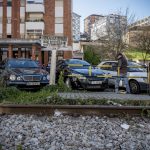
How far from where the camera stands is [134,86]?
Answer: 16172 millimetres

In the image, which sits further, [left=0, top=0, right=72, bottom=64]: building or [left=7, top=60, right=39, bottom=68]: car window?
[left=0, top=0, right=72, bottom=64]: building

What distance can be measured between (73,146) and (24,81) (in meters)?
9.25

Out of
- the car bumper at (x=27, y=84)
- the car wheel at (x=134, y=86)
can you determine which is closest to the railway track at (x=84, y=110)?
the car bumper at (x=27, y=84)

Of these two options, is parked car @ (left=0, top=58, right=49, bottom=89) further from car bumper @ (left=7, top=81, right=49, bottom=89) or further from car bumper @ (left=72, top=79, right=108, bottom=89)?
car bumper @ (left=72, top=79, right=108, bottom=89)

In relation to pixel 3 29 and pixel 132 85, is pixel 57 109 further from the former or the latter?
pixel 3 29

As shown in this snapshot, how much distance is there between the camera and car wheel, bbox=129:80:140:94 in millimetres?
15898

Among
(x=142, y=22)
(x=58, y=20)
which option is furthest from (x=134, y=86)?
(x=58, y=20)

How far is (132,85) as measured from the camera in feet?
53.6

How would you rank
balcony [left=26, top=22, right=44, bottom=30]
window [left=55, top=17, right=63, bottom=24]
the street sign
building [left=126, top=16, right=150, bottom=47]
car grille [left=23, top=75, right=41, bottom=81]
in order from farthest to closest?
1. window [left=55, top=17, right=63, bottom=24]
2. balcony [left=26, top=22, right=44, bottom=30]
3. building [left=126, top=16, right=150, bottom=47]
4. the street sign
5. car grille [left=23, top=75, right=41, bottom=81]

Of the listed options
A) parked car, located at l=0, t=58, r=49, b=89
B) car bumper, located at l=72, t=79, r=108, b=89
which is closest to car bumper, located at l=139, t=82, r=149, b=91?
car bumper, located at l=72, t=79, r=108, b=89

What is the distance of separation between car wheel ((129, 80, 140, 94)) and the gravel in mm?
8307

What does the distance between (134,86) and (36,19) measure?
144ft

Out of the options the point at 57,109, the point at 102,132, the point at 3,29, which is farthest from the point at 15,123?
the point at 3,29

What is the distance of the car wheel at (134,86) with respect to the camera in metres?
15.9
